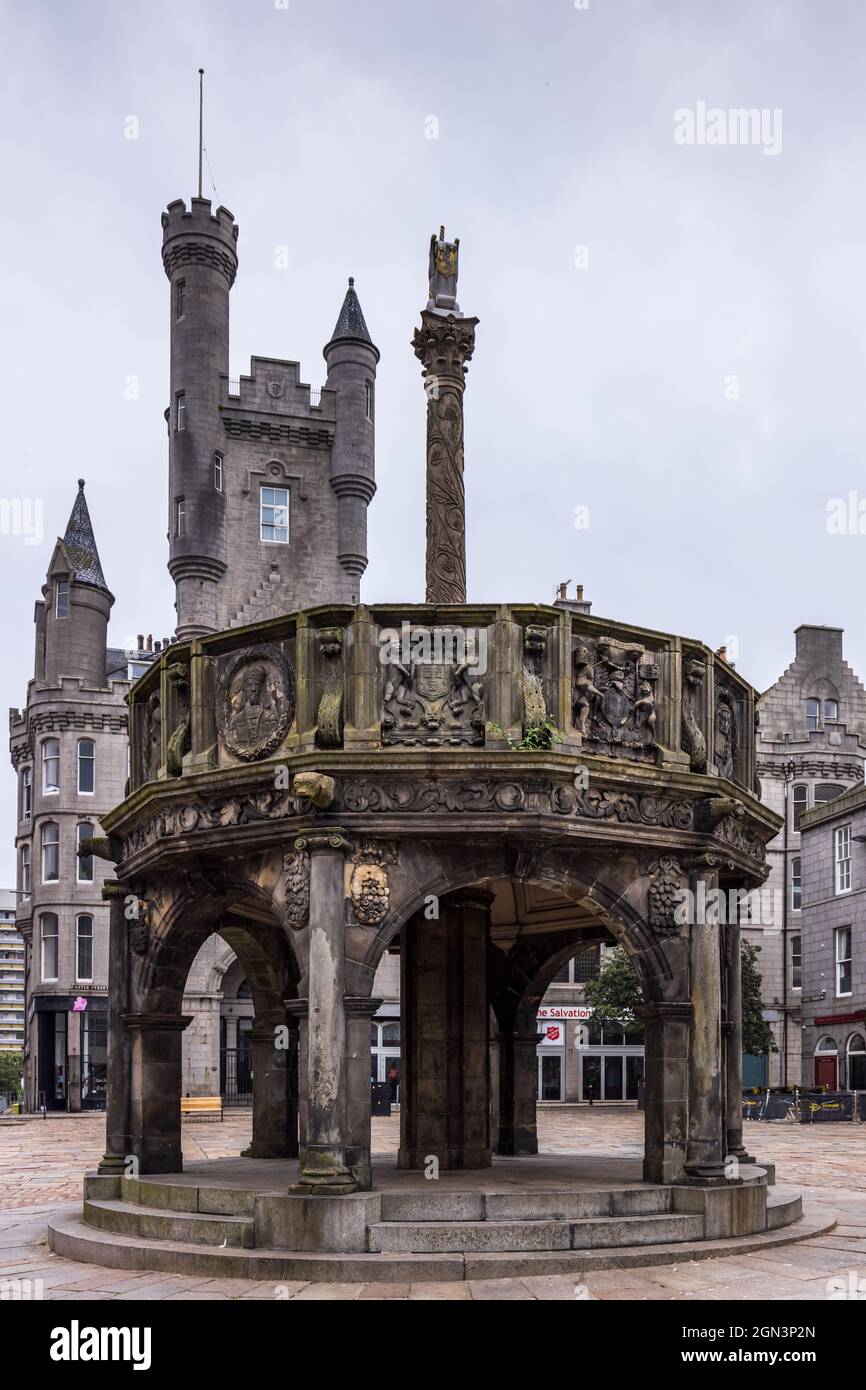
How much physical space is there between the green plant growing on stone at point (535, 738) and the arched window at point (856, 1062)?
3842cm

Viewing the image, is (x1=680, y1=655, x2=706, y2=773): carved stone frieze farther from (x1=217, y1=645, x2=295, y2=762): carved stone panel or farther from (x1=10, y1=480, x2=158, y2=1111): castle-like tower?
(x1=10, y1=480, x2=158, y2=1111): castle-like tower

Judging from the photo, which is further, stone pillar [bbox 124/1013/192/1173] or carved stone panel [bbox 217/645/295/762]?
stone pillar [bbox 124/1013/192/1173]

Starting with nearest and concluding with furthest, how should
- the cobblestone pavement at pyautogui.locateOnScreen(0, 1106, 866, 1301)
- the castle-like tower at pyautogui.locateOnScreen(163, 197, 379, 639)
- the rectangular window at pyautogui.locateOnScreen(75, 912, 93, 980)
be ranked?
1. the cobblestone pavement at pyautogui.locateOnScreen(0, 1106, 866, 1301)
2. the castle-like tower at pyautogui.locateOnScreen(163, 197, 379, 639)
3. the rectangular window at pyautogui.locateOnScreen(75, 912, 93, 980)

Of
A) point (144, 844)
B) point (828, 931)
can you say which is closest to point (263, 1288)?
point (144, 844)

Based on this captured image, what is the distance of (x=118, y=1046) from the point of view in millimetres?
15430

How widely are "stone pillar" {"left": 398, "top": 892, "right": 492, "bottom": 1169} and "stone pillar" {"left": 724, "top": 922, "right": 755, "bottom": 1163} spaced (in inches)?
104

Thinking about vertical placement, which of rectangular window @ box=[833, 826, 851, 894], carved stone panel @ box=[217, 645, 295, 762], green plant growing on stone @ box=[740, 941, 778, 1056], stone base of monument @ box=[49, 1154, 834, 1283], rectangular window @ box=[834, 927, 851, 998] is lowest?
green plant growing on stone @ box=[740, 941, 778, 1056]

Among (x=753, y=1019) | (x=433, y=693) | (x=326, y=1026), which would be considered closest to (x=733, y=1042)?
(x=326, y=1026)

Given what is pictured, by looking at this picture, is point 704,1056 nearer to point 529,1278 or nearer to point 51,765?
point 529,1278

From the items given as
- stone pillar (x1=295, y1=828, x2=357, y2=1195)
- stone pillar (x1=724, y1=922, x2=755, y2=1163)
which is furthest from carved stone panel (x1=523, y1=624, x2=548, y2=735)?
stone pillar (x1=724, y1=922, x2=755, y2=1163)

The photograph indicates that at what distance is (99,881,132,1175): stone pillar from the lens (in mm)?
15273

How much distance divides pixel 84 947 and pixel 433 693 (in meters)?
41.1

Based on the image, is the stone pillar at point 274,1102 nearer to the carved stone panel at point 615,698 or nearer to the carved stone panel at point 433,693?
the carved stone panel at point 433,693

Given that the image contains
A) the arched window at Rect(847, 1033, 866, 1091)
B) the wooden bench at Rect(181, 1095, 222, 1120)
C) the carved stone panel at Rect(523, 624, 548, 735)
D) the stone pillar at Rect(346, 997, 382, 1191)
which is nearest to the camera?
the stone pillar at Rect(346, 997, 382, 1191)
